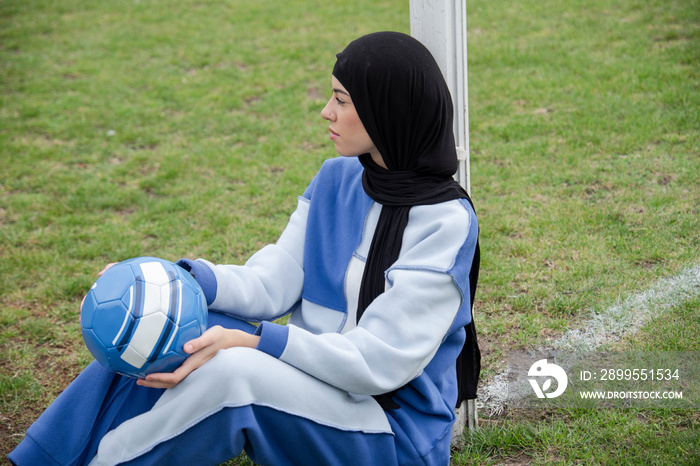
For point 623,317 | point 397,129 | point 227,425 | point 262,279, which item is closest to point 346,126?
point 397,129

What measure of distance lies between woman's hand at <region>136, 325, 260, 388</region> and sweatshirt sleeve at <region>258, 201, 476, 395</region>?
0.07 m

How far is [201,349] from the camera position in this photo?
2.16 meters

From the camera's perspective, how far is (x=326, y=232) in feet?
8.64

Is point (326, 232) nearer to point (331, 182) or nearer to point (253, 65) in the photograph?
point (331, 182)

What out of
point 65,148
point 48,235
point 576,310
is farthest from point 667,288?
point 65,148

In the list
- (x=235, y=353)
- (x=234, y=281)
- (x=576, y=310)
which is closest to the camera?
(x=235, y=353)

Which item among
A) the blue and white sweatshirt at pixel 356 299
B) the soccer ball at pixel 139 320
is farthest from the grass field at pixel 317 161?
the soccer ball at pixel 139 320

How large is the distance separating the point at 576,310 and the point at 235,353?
2.22m

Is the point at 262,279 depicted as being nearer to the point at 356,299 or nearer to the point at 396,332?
the point at 356,299

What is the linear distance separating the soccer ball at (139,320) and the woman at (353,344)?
0.06 meters

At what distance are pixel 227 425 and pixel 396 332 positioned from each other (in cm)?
58

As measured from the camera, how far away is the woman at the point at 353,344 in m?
2.08

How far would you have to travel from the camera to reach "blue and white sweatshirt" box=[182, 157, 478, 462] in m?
2.14

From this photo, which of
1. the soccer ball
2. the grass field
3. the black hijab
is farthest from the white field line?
the soccer ball
